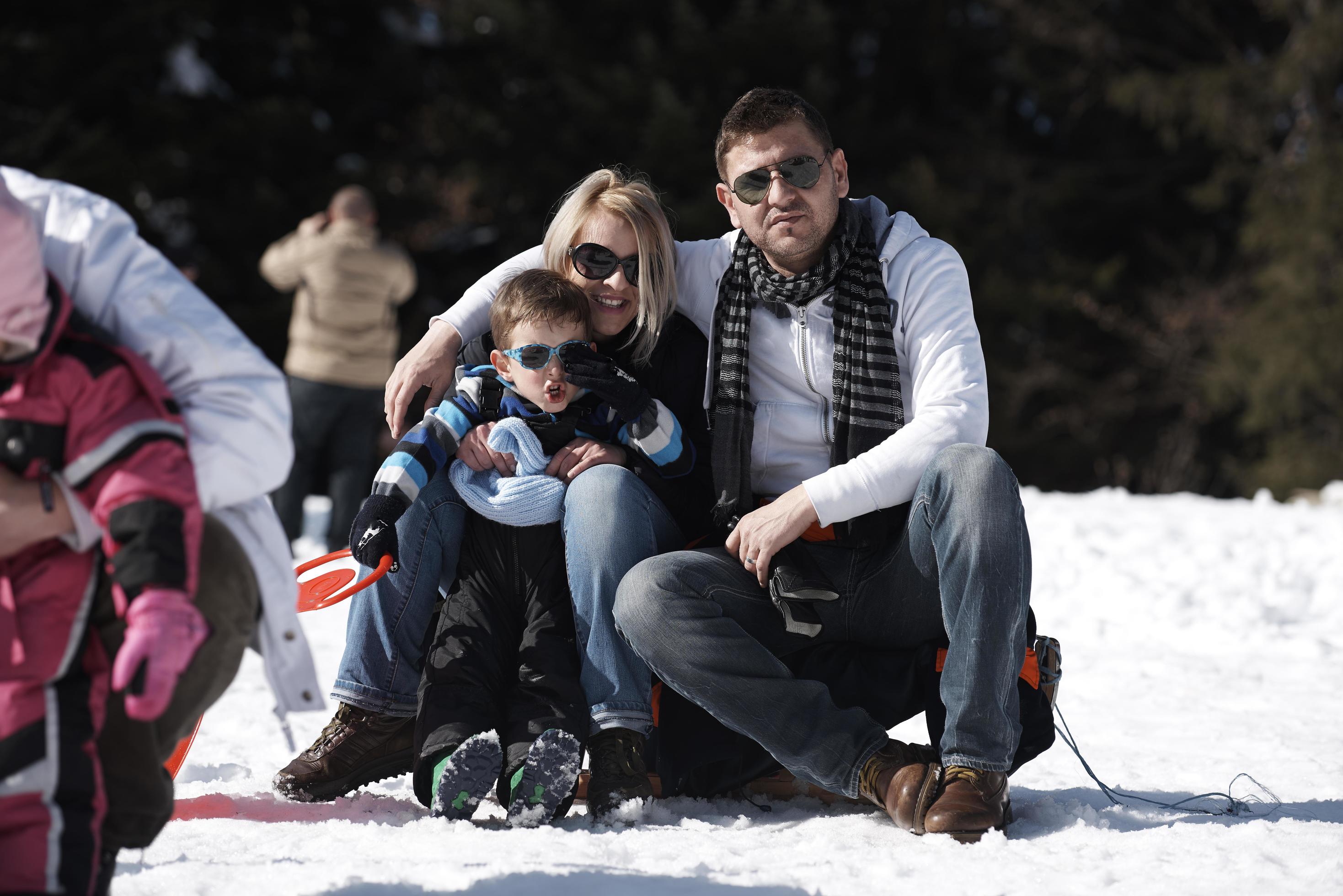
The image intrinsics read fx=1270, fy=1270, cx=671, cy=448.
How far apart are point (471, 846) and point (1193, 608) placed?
3.40 m

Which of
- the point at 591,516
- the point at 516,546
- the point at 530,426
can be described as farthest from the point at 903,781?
the point at 530,426

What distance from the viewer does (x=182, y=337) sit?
1.66 m

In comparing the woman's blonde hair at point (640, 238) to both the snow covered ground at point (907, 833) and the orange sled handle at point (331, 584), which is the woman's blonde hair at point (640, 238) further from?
the snow covered ground at point (907, 833)

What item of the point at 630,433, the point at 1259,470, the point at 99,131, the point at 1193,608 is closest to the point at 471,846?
the point at 630,433

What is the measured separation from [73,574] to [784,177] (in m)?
1.57

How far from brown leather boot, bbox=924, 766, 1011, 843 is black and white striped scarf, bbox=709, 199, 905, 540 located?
0.64 metres

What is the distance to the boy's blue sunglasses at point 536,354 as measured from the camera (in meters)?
2.51

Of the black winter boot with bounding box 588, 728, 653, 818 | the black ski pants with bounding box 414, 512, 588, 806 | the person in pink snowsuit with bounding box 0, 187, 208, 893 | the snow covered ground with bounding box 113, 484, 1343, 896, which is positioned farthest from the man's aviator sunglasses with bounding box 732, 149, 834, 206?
the person in pink snowsuit with bounding box 0, 187, 208, 893

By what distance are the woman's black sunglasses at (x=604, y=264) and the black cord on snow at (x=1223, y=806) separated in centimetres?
123

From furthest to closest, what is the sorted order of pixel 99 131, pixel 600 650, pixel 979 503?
pixel 99 131, pixel 600 650, pixel 979 503

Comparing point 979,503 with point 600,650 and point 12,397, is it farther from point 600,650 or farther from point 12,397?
point 12,397

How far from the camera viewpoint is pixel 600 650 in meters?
2.34

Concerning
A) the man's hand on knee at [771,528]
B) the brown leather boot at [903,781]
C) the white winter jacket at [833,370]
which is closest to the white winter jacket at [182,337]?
the man's hand on knee at [771,528]

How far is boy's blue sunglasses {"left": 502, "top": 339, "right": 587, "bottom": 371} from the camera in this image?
2512 millimetres
